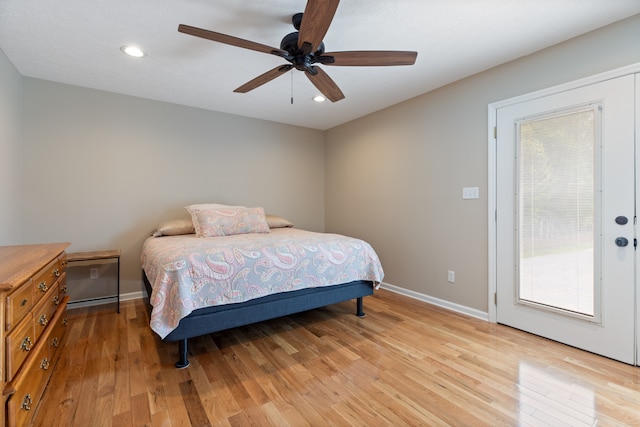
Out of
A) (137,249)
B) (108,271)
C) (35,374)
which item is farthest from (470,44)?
(108,271)

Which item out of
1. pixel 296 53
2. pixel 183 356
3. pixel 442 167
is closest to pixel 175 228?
pixel 183 356

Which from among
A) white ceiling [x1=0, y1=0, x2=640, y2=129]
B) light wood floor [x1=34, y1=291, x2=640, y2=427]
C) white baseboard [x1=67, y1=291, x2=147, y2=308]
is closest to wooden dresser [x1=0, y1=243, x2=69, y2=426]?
light wood floor [x1=34, y1=291, x2=640, y2=427]

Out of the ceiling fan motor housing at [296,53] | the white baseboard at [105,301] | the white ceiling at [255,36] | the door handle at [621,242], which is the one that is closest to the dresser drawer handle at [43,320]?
the white baseboard at [105,301]

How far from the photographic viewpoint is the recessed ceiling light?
2348mm

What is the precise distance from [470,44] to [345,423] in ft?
9.06

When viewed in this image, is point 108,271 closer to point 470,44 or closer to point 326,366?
Answer: point 326,366

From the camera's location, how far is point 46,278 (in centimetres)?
178

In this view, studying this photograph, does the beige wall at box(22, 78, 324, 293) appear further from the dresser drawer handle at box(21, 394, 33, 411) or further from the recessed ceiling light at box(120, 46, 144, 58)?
the dresser drawer handle at box(21, 394, 33, 411)

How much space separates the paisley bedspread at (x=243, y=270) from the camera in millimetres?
1862

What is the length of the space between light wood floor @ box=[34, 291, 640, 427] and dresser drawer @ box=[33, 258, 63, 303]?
58 cm

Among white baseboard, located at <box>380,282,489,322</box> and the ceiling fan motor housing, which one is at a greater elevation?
the ceiling fan motor housing

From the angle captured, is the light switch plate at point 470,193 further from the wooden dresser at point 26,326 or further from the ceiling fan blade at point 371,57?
the wooden dresser at point 26,326

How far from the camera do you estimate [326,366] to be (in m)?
2.00

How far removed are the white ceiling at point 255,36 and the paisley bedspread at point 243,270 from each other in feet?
5.32
